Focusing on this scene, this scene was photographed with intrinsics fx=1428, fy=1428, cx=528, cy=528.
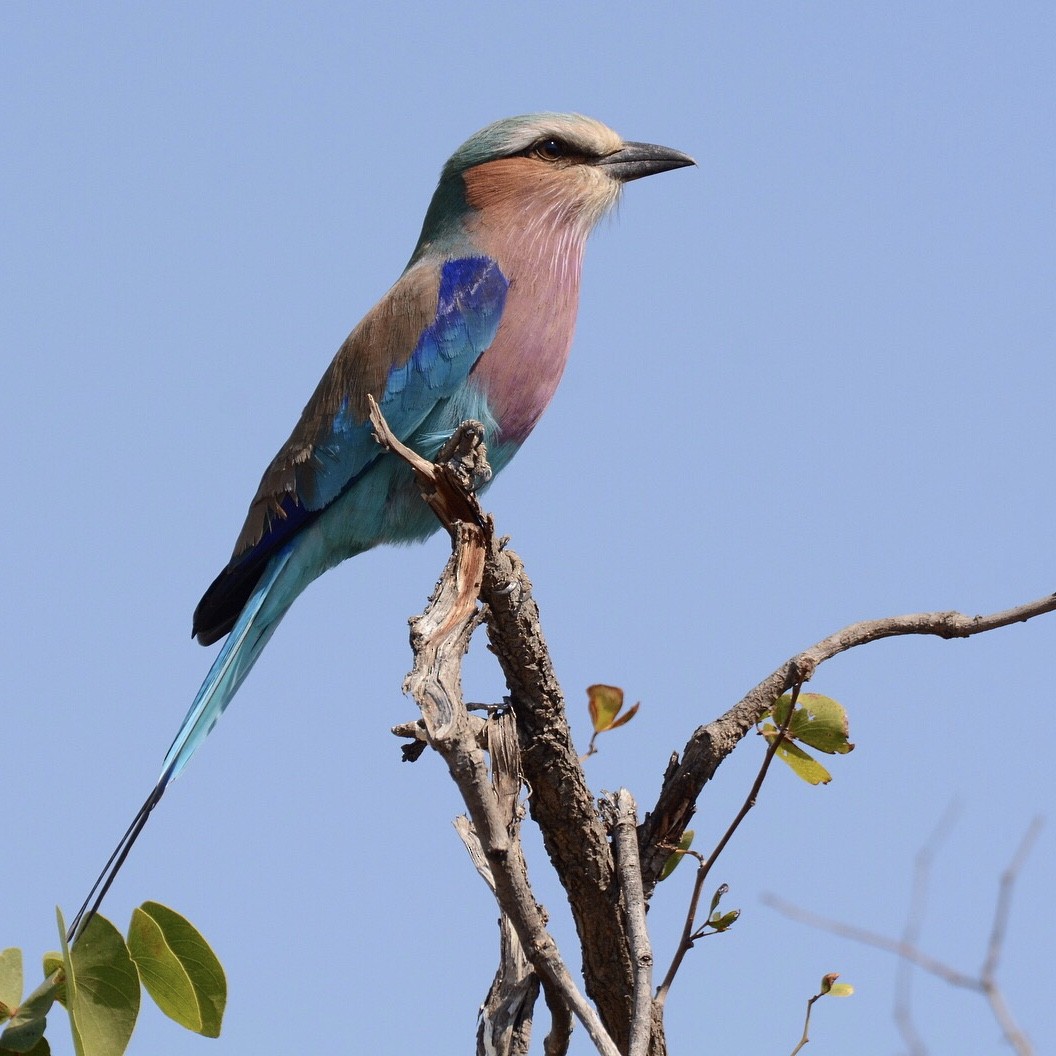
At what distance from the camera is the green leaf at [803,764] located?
3436mm

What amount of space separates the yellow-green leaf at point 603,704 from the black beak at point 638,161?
260cm

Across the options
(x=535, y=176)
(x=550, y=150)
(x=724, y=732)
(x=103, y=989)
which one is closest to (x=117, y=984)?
(x=103, y=989)

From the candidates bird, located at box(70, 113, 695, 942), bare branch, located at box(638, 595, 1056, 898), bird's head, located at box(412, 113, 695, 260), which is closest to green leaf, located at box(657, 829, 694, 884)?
bare branch, located at box(638, 595, 1056, 898)

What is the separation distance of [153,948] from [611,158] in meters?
3.77

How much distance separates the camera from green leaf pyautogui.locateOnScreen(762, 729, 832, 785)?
3436 millimetres

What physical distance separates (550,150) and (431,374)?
1181 millimetres

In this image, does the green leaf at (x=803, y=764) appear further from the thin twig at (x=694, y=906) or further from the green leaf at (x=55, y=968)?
the green leaf at (x=55, y=968)

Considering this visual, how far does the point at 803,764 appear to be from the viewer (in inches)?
136

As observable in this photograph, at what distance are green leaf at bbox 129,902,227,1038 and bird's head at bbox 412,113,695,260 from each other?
10.3 ft

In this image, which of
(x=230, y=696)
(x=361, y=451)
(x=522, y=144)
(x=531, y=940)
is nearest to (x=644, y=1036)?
(x=531, y=940)

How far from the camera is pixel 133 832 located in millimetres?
3637

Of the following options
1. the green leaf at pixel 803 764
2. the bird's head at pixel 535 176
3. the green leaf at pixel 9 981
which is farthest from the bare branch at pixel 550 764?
the bird's head at pixel 535 176

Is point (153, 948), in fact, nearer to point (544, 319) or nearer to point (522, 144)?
point (544, 319)

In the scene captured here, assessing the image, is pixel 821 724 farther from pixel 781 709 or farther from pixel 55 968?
pixel 55 968
